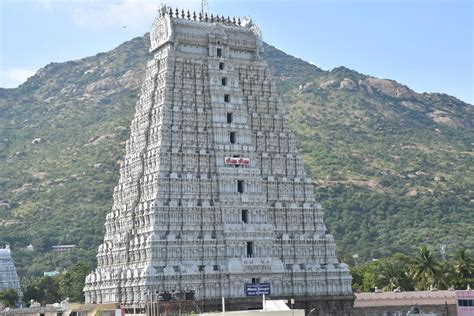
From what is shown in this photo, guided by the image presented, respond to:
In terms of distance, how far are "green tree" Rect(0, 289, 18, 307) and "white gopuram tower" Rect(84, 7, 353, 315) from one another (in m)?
33.4

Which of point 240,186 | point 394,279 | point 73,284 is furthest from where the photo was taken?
point 73,284

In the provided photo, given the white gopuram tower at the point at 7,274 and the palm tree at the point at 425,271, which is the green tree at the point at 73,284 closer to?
the white gopuram tower at the point at 7,274

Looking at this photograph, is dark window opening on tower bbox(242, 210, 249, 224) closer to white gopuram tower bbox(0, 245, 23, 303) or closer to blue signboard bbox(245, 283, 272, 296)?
blue signboard bbox(245, 283, 272, 296)

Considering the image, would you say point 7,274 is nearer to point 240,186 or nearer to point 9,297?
point 9,297

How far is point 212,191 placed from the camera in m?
76.6

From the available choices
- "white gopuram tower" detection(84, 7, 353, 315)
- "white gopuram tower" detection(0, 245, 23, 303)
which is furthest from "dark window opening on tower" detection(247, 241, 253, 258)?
"white gopuram tower" detection(0, 245, 23, 303)

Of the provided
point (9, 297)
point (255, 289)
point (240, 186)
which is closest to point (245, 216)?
point (240, 186)

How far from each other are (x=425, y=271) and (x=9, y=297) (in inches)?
2081

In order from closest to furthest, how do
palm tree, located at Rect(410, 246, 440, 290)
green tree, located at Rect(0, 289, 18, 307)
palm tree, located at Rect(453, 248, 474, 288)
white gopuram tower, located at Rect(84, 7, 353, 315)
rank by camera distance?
1. white gopuram tower, located at Rect(84, 7, 353, 315)
2. palm tree, located at Rect(410, 246, 440, 290)
3. palm tree, located at Rect(453, 248, 474, 288)
4. green tree, located at Rect(0, 289, 18, 307)

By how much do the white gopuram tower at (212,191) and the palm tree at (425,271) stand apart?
819 inches

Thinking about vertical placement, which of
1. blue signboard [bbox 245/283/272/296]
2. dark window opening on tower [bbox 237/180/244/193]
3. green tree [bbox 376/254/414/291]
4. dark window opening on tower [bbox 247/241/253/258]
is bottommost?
blue signboard [bbox 245/283/272/296]

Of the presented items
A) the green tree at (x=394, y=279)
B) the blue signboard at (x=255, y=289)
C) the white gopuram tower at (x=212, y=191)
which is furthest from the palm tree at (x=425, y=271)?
the blue signboard at (x=255, y=289)

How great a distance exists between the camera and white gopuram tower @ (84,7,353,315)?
73.9 meters

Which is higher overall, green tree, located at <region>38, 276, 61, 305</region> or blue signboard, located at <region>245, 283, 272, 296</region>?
green tree, located at <region>38, 276, 61, 305</region>
